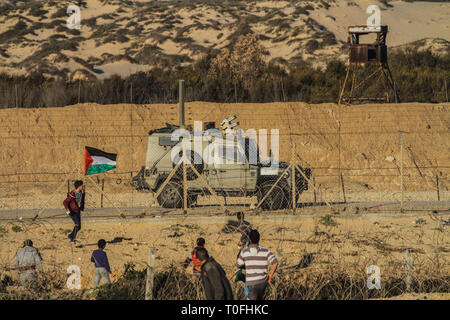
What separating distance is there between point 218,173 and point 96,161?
11.7 ft

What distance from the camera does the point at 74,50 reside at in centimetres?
7244

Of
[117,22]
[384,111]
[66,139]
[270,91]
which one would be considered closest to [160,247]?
[66,139]

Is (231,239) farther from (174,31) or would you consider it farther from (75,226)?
(174,31)

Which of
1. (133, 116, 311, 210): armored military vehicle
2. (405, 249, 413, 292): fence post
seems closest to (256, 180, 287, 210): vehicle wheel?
(133, 116, 311, 210): armored military vehicle

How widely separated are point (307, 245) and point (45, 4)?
8229 centimetres

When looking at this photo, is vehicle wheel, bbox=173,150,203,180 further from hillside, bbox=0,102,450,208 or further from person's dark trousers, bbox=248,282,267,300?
person's dark trousers, bbox=248,282,267,300

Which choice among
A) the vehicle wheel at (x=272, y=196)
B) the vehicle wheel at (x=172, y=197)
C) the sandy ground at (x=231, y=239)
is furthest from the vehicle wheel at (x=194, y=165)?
the vehicle wheel at (x=272, y=196)

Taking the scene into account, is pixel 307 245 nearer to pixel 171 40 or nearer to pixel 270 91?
pixel 270 91

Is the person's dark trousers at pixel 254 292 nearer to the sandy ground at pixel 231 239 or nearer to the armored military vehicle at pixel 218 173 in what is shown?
the sandy ground at pixel 231 239

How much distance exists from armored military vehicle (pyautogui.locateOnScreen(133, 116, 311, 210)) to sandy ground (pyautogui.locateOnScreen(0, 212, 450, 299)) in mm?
1528

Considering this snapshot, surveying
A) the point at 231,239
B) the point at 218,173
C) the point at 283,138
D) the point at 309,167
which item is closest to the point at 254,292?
the point at 231,239

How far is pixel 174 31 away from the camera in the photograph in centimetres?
8138

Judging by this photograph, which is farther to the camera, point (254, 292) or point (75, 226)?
point (75, 226)

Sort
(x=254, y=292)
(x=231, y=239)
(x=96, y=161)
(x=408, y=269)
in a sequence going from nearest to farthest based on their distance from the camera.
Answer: (x=254, y=292) → (x=408, y=269) → (x=231, y=239) → (x=96, y=161)
